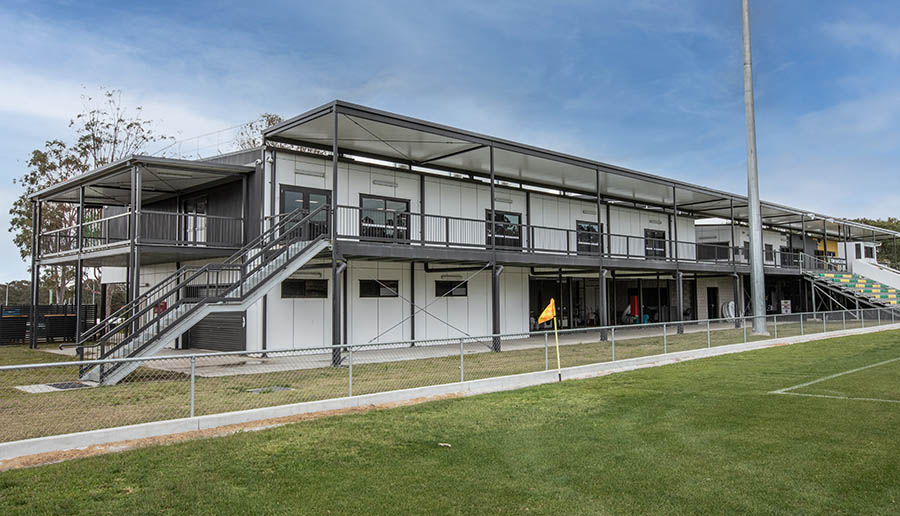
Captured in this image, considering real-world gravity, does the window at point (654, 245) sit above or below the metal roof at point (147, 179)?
below

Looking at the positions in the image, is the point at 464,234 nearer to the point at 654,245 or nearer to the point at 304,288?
the point at 304,288

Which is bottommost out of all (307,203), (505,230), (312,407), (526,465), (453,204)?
(526,465)

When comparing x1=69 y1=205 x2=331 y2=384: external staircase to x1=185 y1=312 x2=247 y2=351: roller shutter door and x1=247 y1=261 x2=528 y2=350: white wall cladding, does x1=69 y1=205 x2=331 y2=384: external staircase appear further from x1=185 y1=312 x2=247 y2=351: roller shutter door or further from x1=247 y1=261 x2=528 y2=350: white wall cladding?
x1=185 y1=312 x2=247 y2=351: roller shutter door

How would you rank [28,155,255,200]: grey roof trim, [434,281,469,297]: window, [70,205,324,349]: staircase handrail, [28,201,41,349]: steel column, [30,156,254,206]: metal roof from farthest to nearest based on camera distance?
[28,201,41,349]: steel column < [434,281,469,297]: window < [30,156,254,206]: metal roof < [28,155,255,200]: grey roof trim < [70,205,324,349]: staircase handrail

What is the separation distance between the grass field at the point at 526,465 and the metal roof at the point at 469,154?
8741mm

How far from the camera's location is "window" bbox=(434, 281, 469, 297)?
21969 mm

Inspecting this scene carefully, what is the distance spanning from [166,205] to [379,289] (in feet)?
30.1

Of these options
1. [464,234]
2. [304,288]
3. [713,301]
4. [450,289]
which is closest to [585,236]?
[464,234]

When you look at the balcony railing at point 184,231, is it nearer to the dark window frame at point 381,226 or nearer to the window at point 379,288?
the dark window frame at point 381,226

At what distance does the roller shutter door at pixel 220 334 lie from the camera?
18.6 m

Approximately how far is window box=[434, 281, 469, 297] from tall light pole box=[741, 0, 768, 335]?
37.6 feet

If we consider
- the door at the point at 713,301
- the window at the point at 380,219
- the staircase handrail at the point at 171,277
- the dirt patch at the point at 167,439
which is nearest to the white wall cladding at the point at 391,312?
the window at the point at 380,219

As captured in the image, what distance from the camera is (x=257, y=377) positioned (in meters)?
13.5

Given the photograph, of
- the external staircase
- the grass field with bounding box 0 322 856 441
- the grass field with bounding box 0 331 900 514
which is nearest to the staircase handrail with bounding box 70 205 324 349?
the external staircase
